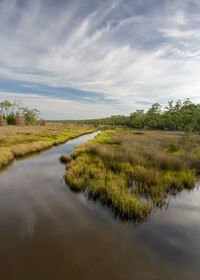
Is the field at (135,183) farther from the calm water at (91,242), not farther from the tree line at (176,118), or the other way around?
the tree line at (176,118)

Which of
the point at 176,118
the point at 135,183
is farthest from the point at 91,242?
the point at 176,118

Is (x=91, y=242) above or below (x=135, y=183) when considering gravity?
below

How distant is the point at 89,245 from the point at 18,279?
6.48 feet

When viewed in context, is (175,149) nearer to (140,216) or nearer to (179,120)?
(140,216)

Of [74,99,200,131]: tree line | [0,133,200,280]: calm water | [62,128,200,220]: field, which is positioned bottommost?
[0,133,200,280]: calm water

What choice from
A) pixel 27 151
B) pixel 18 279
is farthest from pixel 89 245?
pixel 27 151

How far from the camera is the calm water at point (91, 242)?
127 inches

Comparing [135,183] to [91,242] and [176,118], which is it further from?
[176,118]

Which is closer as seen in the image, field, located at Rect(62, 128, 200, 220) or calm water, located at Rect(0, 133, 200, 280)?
calm water, located at Rect(0, 133, 200, 280)

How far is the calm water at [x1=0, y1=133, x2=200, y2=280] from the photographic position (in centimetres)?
323

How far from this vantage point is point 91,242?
405 cm

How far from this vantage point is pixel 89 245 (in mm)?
3936

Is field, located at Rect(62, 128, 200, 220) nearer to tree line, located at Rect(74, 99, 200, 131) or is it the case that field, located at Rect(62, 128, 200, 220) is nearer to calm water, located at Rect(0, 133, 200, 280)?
calm water, located at Rect(0, 133, 200, 280)

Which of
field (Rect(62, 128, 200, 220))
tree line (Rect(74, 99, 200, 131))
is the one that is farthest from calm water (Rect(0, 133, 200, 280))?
Answer: tree line (Rect(74, 99, 200, 131))
